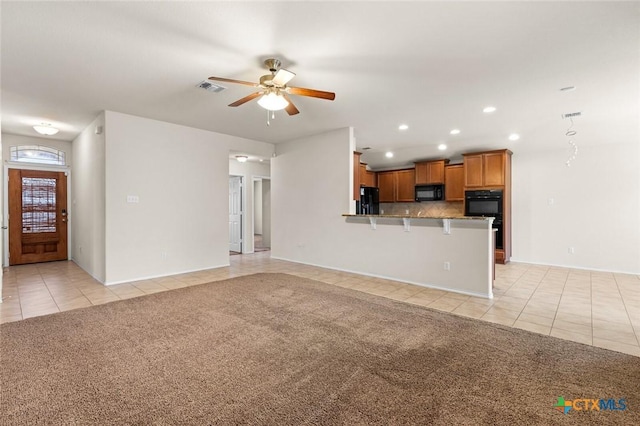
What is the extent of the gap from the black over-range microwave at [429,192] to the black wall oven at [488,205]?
2.40 ft

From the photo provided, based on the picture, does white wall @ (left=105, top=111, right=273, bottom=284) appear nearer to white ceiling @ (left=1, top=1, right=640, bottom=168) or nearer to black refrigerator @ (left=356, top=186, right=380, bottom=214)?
white ceiling @ (left=1, top=1, right=640, bottom=168)

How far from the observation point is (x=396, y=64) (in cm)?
295

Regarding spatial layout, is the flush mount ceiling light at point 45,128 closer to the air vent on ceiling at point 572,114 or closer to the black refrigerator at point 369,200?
the black refrigerator at point 369,200

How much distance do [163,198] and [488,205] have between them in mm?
6590

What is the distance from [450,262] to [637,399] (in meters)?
2.52

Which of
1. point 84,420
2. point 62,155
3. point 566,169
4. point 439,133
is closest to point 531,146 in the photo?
point 566,169

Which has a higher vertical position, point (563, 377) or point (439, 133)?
point (439, 133)

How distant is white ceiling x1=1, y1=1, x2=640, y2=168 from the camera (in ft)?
7.16

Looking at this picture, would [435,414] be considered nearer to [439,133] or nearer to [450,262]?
[450,262]

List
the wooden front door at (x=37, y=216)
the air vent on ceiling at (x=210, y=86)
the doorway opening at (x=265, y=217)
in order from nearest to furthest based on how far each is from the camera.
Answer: the air vent on ceiling at (x=210, y=86)
the wooden front door at (x=37, y=216)
the doorway opening at (x=265, y=217)

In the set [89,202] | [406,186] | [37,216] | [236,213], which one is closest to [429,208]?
[406,186]

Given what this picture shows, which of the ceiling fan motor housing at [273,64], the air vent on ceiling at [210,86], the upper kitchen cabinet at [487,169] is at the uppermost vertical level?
the air vent on ceiling at [210,86]

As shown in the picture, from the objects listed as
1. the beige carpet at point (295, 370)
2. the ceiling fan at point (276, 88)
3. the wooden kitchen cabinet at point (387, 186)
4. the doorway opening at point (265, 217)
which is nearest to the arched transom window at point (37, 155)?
the doorway opening at point (265, 217)

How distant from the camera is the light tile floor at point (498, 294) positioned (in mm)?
3027
